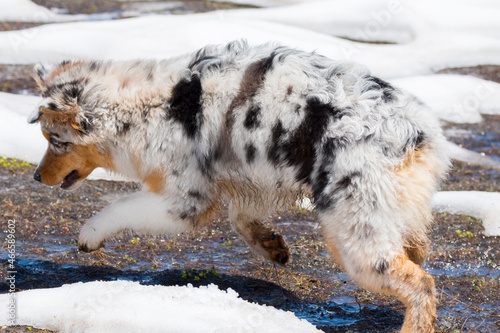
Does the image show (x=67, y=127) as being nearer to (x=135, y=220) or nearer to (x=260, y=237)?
(x=135, y=220)

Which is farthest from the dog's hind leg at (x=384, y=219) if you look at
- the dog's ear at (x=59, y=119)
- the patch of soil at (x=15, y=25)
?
the patch of soil at (x=15, y=25)

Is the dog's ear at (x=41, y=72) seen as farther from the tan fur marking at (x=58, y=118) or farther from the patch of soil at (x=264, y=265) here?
the patch of soil at (x=264, y=265)

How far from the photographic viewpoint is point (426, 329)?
4281 millimetres

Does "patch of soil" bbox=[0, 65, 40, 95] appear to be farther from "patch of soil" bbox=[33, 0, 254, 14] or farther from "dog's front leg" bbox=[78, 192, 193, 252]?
"dog's front leg" bbox=[78, 192, 193, 252]

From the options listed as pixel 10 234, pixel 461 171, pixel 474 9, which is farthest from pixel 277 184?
pixel 474 9

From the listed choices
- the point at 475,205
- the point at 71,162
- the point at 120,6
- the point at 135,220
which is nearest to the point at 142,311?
the point at 135,220

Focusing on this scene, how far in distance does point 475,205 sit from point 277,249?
8.48 feet

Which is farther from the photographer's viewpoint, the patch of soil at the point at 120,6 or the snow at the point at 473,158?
the patch of soil at the point at 120,6

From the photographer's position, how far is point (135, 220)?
4941 millimetres

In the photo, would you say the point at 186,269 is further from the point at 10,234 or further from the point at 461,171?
the point at 461,171

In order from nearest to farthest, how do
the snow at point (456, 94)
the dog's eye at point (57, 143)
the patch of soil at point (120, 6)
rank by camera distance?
the dog's eye at point (57, 143), the snow at point (456, 94), the patch of soil at point (120, 6)

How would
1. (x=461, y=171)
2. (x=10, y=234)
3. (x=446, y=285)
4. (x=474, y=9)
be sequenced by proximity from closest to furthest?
(x=446, y=285) < (x=10, y=234) < (x=461, y=171) < (x=474, y=9)

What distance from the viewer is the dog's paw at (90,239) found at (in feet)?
16.6

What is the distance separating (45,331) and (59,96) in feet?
5.43
